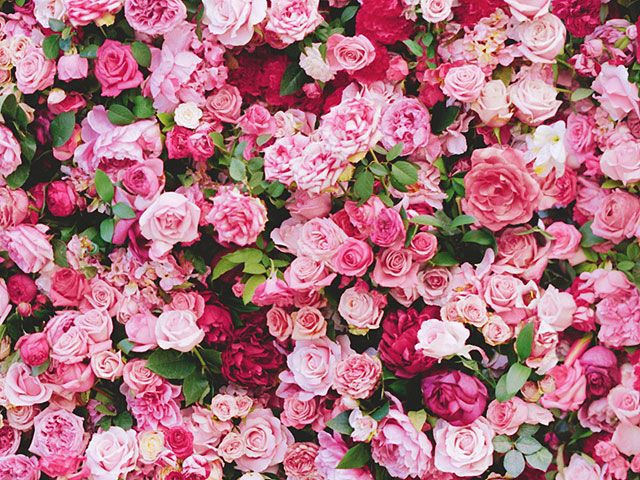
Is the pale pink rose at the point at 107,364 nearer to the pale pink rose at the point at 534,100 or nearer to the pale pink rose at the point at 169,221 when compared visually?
the pale pink rose at the point at 169,221

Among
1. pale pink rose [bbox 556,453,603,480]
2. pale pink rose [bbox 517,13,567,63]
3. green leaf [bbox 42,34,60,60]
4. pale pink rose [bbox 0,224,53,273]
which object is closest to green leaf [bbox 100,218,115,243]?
pale pink rose [bbox 0,224,53,273]

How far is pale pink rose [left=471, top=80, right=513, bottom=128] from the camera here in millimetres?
1633

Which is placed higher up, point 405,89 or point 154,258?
point 405,89

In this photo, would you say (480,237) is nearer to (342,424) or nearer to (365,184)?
(365,184)

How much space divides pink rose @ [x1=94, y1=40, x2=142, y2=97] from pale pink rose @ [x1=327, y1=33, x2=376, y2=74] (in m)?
0.39

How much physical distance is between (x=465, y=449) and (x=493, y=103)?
0.63 m

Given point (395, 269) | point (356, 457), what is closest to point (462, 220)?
point (395, 269)

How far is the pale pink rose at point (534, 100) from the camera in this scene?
5.35 feet

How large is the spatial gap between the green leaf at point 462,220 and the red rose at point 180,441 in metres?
0.65

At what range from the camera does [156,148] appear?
173 cm

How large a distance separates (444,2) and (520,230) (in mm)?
441

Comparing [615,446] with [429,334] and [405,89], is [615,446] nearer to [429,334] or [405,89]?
[429,334]

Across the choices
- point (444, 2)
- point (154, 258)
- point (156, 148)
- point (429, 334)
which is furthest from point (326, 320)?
point (444, 2)

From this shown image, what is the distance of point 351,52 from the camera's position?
1.66 metres
